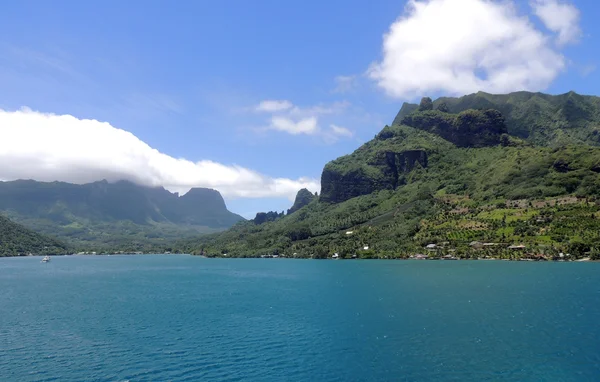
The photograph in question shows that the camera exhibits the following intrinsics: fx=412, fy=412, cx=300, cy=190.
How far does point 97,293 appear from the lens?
A: 13675cm

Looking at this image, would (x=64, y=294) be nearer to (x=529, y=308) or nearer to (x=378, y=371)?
(x=378, y=371)

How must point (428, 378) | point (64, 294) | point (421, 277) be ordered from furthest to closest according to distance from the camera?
point (421, 277) → point (64, 294) → point (428, 378)

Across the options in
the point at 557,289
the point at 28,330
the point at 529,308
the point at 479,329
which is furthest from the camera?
the point at 557,289

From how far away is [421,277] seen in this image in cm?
16162

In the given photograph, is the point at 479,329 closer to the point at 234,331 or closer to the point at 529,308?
the point at 529,308

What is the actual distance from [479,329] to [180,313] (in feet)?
215

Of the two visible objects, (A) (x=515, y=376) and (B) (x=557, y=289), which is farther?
(B) (x=557, y=289)

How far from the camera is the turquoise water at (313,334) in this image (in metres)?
55.1

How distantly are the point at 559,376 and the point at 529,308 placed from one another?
45833mm

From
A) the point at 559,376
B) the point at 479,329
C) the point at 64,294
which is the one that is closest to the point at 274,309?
the point at 479,329

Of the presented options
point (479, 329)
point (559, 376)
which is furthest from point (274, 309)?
point (559, 376)

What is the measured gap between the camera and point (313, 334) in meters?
75.5

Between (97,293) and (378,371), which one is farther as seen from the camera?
(97,293)

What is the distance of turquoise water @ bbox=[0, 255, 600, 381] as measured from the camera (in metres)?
55.1
